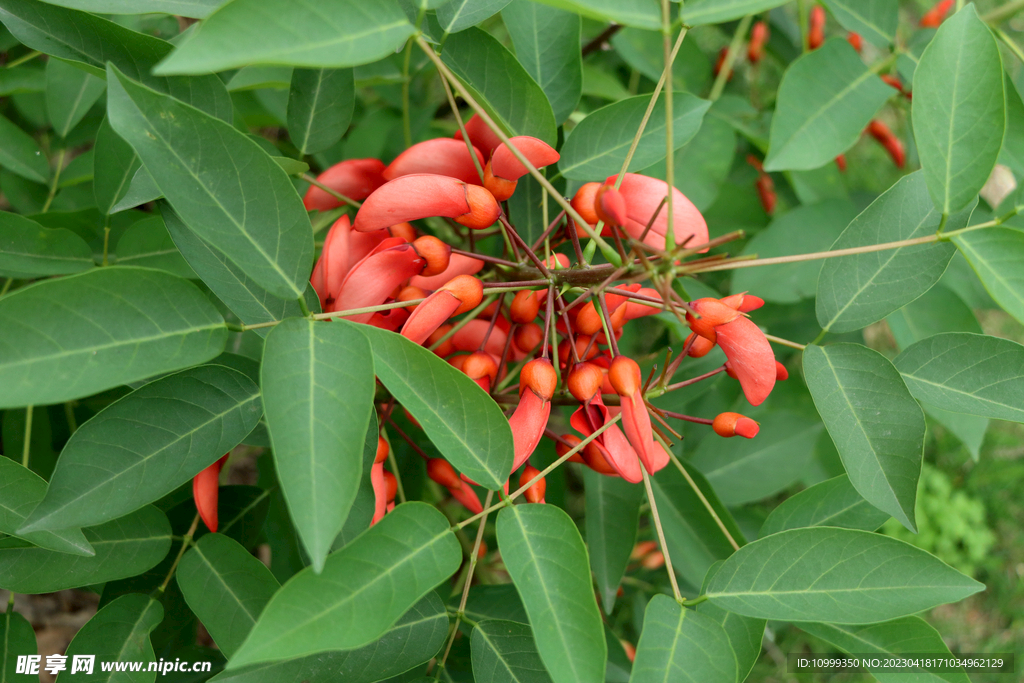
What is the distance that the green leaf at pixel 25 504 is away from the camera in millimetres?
627

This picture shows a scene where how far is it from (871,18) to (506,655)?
1149 mm

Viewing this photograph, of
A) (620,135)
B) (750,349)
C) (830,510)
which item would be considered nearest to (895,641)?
(830,510)

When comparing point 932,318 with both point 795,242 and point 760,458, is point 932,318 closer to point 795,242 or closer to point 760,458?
point 795,242

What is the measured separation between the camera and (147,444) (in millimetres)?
617

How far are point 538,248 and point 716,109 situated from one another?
0.72 m

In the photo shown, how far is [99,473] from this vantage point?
600 mm

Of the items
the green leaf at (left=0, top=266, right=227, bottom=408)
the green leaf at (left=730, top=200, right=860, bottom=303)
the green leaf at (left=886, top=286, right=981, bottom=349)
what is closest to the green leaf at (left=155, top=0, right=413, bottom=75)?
the green leaf at (left=0, top=266, right=227, bottom=408)

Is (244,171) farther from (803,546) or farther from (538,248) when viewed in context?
(803,546)

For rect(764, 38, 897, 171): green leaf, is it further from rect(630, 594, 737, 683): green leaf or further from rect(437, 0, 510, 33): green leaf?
rect(630, 594, 737, 683): green leaf

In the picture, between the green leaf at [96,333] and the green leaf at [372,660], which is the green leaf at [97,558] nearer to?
the green leaf at [372,660]

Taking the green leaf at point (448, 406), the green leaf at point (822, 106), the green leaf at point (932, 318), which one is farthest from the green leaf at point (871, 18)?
the green leaf at point (448, 406)

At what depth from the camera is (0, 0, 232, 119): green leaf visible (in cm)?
64

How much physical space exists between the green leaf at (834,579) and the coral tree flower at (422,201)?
1.52ft

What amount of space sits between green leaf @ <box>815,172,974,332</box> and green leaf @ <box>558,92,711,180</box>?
23cm
